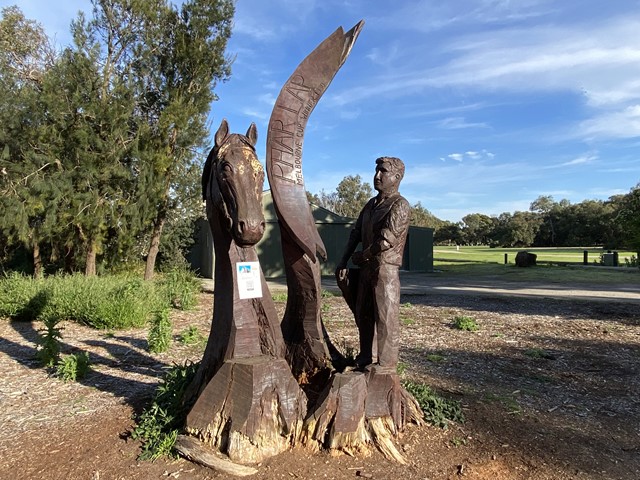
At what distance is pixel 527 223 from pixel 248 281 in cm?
6338

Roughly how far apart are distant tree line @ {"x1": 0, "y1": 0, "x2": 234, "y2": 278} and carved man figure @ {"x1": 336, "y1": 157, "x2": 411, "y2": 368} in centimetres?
941

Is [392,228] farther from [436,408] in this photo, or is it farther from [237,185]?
[436,408]

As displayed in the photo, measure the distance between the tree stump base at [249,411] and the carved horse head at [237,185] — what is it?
86cm

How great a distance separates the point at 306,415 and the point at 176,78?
1192 cm

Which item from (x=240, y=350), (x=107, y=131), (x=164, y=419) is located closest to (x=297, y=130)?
(x=240, y=350)

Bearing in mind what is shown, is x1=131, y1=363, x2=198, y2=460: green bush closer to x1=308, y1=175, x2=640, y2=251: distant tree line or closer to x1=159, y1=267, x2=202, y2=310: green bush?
x1=159, y1=267, x2=202, y2=310: green bush

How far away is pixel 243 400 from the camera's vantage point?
2920mm

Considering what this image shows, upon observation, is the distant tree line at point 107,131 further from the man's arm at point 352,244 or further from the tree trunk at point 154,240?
the man's arm at point 352,244

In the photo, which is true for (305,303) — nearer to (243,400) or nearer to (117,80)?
(243,400)

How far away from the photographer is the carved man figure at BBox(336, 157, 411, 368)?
3432 millimetres

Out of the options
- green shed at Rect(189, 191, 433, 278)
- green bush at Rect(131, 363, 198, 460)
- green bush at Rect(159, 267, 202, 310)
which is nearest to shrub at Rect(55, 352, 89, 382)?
green bush at Rect(131, 363, 198, 460)

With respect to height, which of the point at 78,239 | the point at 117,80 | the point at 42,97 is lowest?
the point at 78,239

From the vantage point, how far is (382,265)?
Answer: 3496mm

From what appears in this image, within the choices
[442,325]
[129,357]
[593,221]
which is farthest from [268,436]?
[593,221]
